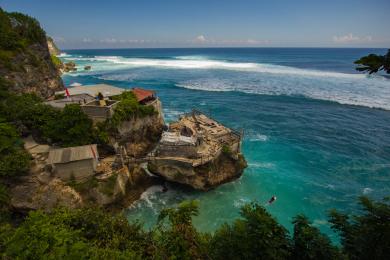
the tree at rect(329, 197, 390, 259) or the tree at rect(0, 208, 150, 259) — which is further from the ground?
the tree at rect(329, 197, 390, 259)

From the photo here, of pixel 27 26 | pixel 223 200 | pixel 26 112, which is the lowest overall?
pixel 223 200

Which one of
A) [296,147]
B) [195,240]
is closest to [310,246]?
[195,240]

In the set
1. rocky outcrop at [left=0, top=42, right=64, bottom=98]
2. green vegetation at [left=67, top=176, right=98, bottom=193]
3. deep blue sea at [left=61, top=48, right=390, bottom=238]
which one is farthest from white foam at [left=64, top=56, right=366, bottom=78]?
green vegetation at [left=67, top=176, right=98, bottom=193]

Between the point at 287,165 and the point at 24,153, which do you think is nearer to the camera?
the point at 24,153

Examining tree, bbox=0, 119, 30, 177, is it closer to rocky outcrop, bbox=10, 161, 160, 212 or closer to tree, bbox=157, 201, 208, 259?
rocky outcrop, bbox=10, 161, 160, 212

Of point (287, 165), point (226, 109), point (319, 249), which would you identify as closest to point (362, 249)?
point (319, 249)

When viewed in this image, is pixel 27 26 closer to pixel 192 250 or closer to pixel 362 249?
pixel 192 250

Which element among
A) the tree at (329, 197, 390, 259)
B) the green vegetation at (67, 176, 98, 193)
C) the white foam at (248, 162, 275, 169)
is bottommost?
the white foam at (248, 162, 275, 169)

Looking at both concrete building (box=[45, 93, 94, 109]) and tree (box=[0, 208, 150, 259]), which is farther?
concrete building (box=[45, 93, 94, 109])

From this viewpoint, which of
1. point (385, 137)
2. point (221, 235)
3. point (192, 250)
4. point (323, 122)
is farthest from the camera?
point (323, 122)
